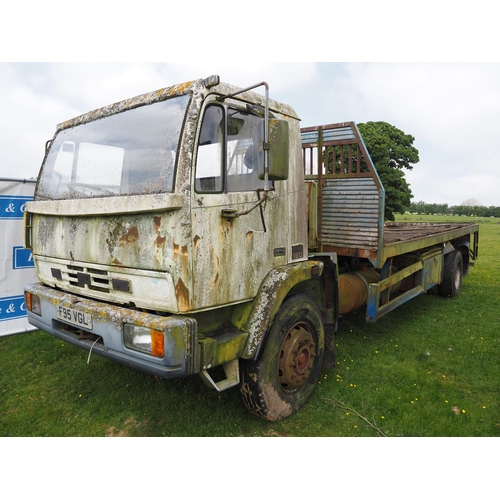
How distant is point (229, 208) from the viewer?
2707 millimetres

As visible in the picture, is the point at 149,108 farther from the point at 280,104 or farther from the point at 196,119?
the point at 280,104

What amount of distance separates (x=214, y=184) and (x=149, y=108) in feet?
2.58

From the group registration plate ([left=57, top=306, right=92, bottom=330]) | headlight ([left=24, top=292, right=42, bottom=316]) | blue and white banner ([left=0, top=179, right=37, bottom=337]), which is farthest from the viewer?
blue and white banner ([left=0, top=179, right=37, bottom=337])

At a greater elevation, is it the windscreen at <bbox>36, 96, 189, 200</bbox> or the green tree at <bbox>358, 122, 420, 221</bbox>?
the green tree at <bbox>358, 122, 420, 221</bbox>

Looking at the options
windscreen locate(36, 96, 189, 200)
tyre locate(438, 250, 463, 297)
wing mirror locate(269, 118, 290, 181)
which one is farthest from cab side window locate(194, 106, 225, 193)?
tyre locate(438, 250, 463, 297)

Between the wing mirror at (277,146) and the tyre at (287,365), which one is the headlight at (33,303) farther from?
the wing mirror at (277,146)

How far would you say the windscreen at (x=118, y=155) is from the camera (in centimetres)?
260

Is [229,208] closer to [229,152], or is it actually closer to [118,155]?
[229,152]

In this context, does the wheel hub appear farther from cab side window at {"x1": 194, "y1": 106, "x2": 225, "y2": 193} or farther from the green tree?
the green tree

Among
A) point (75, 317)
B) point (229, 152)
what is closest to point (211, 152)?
point (229, 152)

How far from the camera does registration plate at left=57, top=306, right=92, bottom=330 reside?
9.18 feet

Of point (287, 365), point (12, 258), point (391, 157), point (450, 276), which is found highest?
point (391, 157)

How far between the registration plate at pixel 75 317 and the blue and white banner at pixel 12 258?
3.06m

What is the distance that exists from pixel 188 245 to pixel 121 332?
2.50 feet
